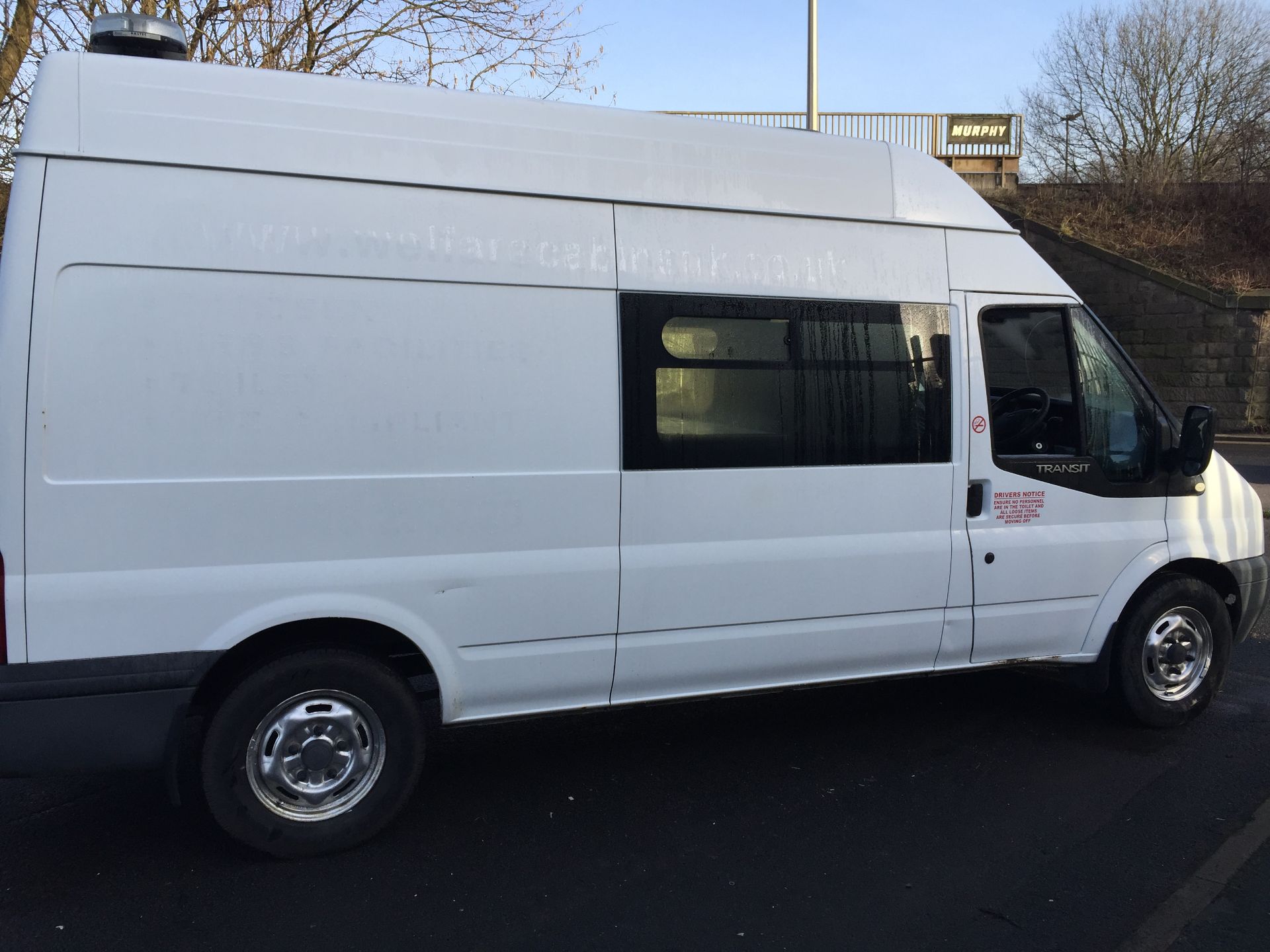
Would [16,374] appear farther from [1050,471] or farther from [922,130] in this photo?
[922,130]

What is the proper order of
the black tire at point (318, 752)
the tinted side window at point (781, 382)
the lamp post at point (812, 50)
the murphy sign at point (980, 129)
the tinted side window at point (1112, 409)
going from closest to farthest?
1. the black tire at point (318, 752)
2. the tinted side window at point (781, 382)
3. the tinted side window at point (1112, 409)
4. the lamp post at point (812, 50)
5. the murphy sign at point (980, 129)

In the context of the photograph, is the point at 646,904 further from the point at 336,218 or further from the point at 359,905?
the point at 336,218

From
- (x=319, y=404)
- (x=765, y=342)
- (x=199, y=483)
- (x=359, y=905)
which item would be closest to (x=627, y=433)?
(x=765, y=342)

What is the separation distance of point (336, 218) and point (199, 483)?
99cm

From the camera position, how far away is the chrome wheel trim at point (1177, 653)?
474 cm

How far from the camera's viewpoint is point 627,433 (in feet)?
12.4

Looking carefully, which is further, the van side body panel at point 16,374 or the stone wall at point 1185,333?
the stone wall at point 1185,333

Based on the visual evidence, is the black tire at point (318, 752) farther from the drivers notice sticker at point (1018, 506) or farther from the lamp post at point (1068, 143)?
→ the lamp post at point (1068, 143)

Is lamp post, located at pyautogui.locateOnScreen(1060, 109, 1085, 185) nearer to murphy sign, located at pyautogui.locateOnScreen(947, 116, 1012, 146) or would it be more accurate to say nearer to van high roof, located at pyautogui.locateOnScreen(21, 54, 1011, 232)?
murphy sign, located at pyautogui.locateOnScreen(947, 116, 1012, 146)

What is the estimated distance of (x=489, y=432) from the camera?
3594 mm

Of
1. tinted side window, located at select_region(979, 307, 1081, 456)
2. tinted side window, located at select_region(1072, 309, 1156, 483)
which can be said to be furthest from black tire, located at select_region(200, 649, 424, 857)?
tinted side window, located at select_region(1072, 309, 1156, 483)

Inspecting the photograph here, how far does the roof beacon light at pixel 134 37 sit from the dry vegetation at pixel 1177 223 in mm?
20360

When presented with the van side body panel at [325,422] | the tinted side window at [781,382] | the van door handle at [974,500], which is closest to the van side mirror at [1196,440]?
the van door handle at [974,500]

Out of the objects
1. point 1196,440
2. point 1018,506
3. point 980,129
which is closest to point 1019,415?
point 1018,506
